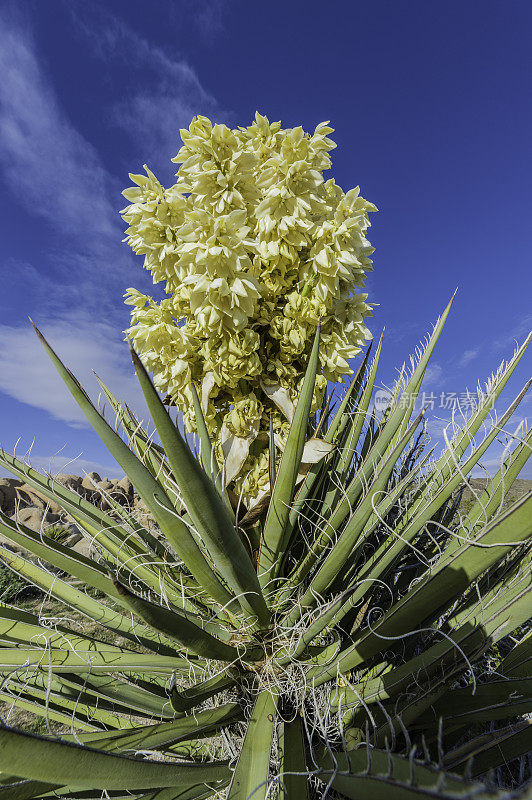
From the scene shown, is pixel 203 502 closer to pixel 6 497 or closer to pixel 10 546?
pixel 10 546

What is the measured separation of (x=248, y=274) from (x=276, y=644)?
118 centimetres

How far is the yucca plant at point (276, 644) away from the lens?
0.82 metres

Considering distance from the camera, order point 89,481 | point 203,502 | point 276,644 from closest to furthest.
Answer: point 203,502, point 276,644, point 89,481

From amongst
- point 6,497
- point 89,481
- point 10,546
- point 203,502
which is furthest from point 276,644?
point 6,497

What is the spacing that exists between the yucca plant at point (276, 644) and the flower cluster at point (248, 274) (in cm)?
20

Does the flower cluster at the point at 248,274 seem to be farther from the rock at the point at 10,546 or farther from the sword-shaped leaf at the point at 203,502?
the rock at the point at 10,546

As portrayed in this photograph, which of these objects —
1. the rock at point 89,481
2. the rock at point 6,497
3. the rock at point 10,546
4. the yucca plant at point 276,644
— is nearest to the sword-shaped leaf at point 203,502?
the yucca plant at point 276,644

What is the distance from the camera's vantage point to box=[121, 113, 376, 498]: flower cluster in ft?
3.97

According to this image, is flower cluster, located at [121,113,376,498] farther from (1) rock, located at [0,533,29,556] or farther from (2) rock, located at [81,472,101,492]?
(1) rock, located at [0,533,29,556]

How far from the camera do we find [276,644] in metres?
1.23

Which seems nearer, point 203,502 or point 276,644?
point 203,502

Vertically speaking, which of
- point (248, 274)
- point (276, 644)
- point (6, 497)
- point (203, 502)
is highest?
point (6, 497)

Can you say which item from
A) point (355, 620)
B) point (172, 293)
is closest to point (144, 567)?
point (355, 620)

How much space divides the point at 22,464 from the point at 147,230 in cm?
109
